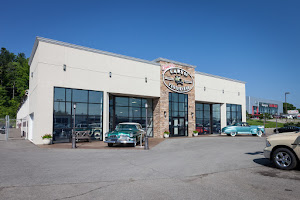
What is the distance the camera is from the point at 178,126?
Answer: 2709cm

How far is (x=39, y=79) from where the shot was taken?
17.8 meters

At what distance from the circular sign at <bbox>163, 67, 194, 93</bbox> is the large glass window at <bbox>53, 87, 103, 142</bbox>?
8.31 m

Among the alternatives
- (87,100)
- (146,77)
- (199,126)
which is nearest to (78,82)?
(87,100)

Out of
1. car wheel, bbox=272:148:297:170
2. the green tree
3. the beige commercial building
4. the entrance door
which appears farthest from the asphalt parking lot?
the green tree

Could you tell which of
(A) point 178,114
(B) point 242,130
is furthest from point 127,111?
(B) point 242,130

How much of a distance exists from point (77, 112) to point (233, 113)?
23.2m

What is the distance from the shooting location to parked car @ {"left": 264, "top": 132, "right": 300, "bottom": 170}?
7461mm

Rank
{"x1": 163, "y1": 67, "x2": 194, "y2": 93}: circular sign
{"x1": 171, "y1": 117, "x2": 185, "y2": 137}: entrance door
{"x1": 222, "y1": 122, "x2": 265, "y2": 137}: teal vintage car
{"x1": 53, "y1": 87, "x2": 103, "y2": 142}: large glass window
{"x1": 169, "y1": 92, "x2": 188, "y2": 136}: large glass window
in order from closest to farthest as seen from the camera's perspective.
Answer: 1. {"x1": 53, "y1": 87, "x2": 103, "y2": 142}: large glass window
2. {"x1": 163, "y1": 67, "x2": 194, "y2": 93}: circular sign
3. {"x1": 169, "y1": 92, "x2": 188, "y2": 136}: large glass window
4. {"x1": 171, "y1": 117, "x2": 185, "y2": 137}: entrance door
5. {"x1": 222, "y1": 122, "x2": 265, "y2": 137}: teal vintage car

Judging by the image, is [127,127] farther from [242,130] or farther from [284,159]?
[242,130]

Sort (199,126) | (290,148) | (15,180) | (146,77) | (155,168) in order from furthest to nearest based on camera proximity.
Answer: (199,126) → (146,77) → (155,168) → (290,148) → (15,180)

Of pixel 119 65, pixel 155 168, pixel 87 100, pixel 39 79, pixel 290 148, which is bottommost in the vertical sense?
pixel 155 168

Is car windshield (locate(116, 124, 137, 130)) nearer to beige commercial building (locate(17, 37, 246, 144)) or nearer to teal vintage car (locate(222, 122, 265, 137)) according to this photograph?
beige commercial building (locate(17, 37, 246, 144))

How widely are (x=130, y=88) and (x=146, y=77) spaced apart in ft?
7.82

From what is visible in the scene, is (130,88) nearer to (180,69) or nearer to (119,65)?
(119,65)
